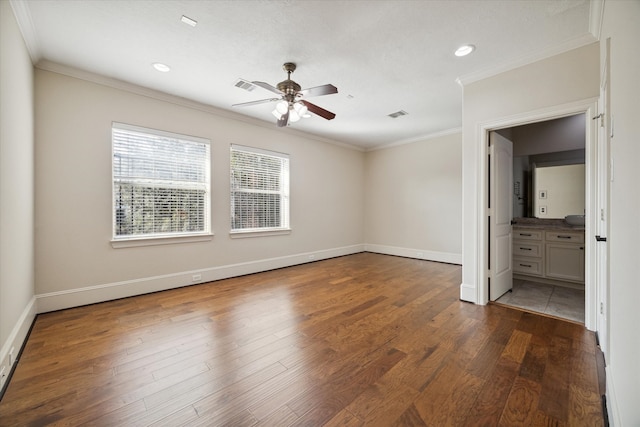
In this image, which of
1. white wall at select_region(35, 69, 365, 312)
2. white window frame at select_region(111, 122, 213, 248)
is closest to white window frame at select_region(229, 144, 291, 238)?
white wall at select_region(35, 69, 365, 312)

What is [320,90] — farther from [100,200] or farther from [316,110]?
[100,200]

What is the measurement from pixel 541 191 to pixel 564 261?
126cm

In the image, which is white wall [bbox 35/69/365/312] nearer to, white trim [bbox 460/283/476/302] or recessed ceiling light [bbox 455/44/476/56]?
white trim [bbox 460/283/476/302]

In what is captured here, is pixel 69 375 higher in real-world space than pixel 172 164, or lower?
lower

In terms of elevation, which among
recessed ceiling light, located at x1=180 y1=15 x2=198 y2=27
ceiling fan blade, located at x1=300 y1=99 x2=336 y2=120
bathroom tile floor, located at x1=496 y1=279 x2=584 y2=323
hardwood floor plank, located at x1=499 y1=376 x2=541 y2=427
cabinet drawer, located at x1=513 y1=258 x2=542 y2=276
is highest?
recessed ceiling light, located at x1=180 y1=15 x2=198 y2=27

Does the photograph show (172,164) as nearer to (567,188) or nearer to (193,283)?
(193,283)

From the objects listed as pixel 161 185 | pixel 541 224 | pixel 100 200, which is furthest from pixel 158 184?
pixel 541 224

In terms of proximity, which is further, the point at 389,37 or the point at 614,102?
the point at 389,37

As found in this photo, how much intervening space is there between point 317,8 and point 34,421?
3.29 metres

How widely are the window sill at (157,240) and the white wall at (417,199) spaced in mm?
4308

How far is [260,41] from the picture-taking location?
2.55 metres

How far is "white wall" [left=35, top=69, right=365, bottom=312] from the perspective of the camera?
2.98 metres

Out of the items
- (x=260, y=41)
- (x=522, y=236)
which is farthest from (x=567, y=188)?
(x=260, y=41)

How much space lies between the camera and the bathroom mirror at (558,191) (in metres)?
4.09
